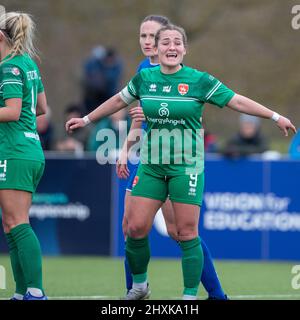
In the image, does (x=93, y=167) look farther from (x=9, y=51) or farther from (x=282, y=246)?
(x=9, y=51)

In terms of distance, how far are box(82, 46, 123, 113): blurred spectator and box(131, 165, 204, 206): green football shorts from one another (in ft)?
30.9

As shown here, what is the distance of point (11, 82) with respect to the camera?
7.11 meters

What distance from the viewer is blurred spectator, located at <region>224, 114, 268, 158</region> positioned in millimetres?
13148

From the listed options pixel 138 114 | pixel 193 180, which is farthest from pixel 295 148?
pixel 193 180

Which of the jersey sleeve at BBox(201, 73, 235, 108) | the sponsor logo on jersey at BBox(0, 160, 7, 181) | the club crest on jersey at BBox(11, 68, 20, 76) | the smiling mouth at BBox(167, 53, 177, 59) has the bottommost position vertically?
the sponsor logo on jersey at BBox(0, 160, 7, 181)

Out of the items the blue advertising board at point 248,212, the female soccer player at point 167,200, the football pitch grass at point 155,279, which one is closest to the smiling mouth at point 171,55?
the female soccer player at point 167,200

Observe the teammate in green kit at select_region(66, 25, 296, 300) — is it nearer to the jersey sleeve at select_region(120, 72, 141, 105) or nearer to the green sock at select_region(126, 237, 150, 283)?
the jersey sleeve at select_region(120, 72, 141, 105)

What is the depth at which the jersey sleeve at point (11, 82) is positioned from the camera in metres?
7.09

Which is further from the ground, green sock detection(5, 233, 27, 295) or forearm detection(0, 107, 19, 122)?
forearm detection(0, 107, 19, 122)

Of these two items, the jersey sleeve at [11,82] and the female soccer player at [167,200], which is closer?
the jersey sleeve at [11,82]

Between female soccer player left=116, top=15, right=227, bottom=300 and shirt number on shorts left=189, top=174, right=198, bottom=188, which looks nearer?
shirt number on shorts left=189, top=174, right=198, bottom=188

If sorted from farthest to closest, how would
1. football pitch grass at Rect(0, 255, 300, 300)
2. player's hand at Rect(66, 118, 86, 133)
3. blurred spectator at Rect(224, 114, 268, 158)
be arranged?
1. blurred spectator at Rect(224, 114, 268, 158)
2. football pitch grass at Rect(0, 255, 300, 300)
3. player's hand at Rect(66, 118, 86, 133)

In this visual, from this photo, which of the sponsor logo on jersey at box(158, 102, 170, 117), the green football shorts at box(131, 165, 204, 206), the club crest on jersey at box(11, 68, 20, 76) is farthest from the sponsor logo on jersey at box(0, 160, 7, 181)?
the sponsor logo on jersey at box(158, 102, 170, 117)

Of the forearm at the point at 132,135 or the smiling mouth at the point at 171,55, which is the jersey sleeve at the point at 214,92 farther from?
the forearm at the point at 132,135
